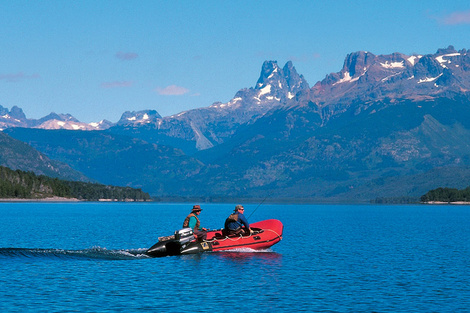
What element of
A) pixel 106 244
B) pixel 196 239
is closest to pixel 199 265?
pixel 196 239

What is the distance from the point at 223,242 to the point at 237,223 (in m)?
2.35

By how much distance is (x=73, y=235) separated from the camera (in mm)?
109000

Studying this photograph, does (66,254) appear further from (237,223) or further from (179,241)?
(237,223)

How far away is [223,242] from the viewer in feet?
235

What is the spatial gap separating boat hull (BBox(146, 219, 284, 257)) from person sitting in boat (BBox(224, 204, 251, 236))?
1.80ft

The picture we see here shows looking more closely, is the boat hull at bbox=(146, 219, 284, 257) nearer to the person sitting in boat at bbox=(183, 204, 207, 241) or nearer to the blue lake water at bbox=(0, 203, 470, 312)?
the person sitting in boat at bbox=(183, 204, 207, 241)

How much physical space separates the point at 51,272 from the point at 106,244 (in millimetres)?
33391

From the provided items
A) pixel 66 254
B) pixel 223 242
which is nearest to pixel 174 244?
pixel 223 242

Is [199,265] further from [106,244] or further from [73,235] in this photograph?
[73,235]

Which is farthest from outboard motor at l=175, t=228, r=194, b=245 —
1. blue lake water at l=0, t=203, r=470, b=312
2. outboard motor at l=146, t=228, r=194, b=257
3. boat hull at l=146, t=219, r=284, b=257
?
blue lake water at l=0, t=203, r=470, b=312

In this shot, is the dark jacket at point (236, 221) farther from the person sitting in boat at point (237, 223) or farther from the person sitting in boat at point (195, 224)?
the person sitting in boat at point (195, 224)

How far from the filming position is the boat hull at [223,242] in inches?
2717

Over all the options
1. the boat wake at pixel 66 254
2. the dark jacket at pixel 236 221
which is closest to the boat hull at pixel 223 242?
the dark jacket at pixel 236 221

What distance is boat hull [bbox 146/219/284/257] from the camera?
2717 inches
